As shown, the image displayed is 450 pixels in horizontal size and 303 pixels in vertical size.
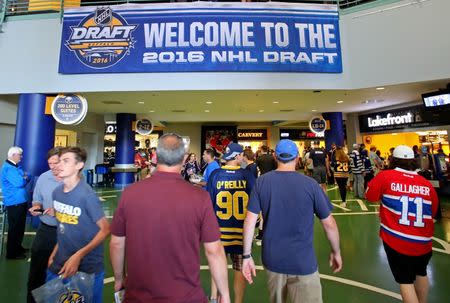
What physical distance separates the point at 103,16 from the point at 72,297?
292 inches

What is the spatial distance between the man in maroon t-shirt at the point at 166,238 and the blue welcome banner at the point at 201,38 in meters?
5.84

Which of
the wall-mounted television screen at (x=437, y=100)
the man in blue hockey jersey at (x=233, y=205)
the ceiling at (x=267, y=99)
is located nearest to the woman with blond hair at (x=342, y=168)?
the ceiling at (x=267, y=99)

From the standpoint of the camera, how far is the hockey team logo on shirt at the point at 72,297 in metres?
1.67

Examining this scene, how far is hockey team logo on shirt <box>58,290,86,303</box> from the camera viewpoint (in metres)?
1.67

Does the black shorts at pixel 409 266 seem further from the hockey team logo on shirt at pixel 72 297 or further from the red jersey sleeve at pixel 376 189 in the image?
the hockey team logo on shirt at pixel 72 297

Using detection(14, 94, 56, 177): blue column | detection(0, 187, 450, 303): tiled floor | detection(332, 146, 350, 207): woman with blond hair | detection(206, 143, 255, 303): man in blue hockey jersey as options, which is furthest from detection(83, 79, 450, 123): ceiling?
detection(206, 143, 255, 303): man in blue hockey jersey

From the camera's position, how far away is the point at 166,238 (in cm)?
126

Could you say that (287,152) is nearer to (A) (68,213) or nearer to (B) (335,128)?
(A) (68,213)

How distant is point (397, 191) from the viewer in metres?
2.19

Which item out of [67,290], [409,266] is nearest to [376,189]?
Result: [409,266]

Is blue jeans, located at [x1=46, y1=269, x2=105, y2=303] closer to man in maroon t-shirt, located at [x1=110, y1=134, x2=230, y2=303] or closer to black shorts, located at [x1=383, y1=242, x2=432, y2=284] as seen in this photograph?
man in maroon t-shirt, located at [x1=110, y1=134, x2=230, y2=303]

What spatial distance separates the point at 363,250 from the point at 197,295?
386 cm

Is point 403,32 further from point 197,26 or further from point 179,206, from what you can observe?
point 179,206

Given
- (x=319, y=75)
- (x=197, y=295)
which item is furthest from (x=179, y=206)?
(x=319, y=75)
